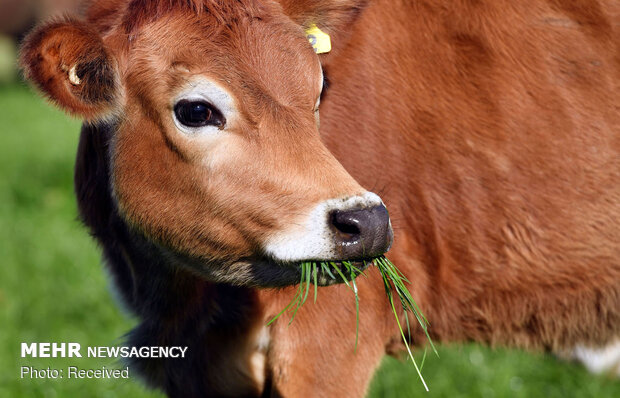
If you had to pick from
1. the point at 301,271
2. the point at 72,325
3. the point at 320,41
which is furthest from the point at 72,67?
the point at 72,325

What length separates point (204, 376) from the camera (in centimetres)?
343

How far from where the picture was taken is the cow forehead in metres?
2.76

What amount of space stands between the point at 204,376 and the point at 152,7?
158cm

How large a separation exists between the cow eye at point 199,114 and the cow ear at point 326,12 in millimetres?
716

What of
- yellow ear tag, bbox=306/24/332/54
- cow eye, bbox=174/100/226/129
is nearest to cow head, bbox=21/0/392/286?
cow eye, bbox=174/100/226/129

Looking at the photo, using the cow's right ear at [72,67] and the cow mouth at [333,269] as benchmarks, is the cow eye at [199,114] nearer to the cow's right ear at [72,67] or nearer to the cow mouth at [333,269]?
the cow's right ear at [72,67]

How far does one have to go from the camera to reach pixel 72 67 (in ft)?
9.54

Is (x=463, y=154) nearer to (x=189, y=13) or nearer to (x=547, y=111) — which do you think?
(x=547, y=111)

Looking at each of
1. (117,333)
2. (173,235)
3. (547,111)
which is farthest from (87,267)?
(547,111)

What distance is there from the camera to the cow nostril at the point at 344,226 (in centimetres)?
253

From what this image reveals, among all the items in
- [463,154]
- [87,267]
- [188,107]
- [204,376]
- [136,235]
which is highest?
[188,107]

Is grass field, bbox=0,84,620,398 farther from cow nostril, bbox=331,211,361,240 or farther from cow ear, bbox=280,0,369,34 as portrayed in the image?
cow nostril, bbox=331,211,361,240

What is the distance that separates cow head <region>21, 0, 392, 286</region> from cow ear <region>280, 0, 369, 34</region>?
0.26 meters

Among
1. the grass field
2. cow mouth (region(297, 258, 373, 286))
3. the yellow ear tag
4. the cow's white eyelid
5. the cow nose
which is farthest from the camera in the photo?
the grass field
